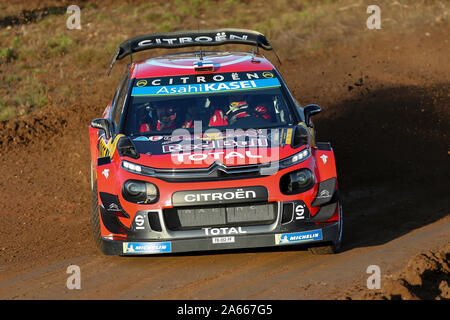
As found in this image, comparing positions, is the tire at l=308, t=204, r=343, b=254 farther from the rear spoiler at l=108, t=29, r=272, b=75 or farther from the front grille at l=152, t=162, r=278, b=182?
the rear spoiler at l=108, t=29, r=272, b=75

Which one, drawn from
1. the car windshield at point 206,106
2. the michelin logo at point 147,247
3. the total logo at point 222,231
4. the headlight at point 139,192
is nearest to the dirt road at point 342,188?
the michelin logo at point 147,247

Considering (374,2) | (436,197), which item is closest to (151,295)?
(436,197)

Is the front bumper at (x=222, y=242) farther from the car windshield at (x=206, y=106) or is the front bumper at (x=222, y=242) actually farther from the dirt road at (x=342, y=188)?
the car windshield at (x=206, y=106)

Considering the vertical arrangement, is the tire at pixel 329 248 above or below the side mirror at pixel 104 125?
below

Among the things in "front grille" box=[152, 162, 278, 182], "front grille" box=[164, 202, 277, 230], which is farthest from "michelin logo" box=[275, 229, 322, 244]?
"front grille" box=[152, 162, 278, 182]

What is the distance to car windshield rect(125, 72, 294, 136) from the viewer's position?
7.10m

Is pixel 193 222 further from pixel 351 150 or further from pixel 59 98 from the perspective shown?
pixel 59 98

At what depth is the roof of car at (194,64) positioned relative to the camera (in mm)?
7629

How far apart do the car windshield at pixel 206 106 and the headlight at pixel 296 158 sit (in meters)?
0.74

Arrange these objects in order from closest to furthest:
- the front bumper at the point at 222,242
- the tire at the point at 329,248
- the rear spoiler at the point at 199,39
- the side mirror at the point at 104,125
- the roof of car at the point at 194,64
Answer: the front bumper at the point at 222,242 → the tire at the point at 329,248 → the side mirror at the point at 104,125 → the roof of car at the point at 194,64 → the rear spoiler at the point at 199,39

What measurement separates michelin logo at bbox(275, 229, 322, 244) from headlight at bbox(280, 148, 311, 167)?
0.59 m

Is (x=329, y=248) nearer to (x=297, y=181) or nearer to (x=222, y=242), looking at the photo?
(x=297, y=181)

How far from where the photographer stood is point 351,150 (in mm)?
10680

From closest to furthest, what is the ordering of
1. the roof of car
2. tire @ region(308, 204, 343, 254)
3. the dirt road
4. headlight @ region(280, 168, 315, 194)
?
the dirt road, headlight @ region(280, 168, 315, 194), tire @ region(308, 204, 343, 254), the roof of car
